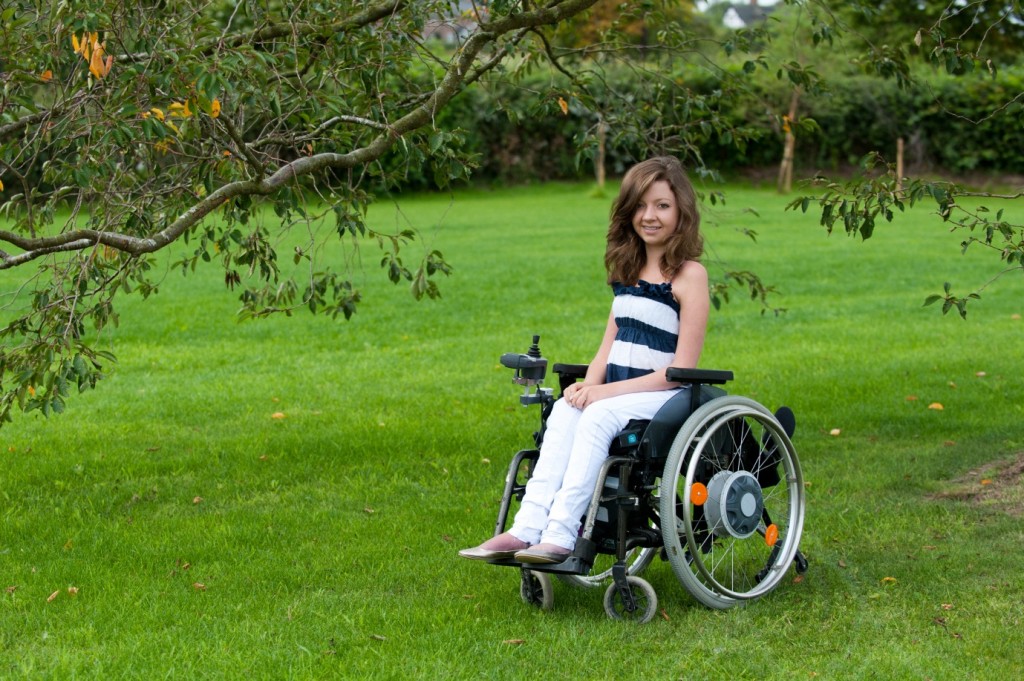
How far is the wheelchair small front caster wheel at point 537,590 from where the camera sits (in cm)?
427

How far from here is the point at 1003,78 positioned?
104 ft

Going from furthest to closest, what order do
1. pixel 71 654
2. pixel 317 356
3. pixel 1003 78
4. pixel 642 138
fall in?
1. pixel 1003 78
2. pixel 317 356
3. pixel 642 138
4. pixel 71 654

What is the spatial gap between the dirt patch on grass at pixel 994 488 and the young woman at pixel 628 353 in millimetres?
2098

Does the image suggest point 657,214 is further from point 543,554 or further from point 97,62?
point 97,62

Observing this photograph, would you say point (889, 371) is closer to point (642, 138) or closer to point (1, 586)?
point (642, 138)

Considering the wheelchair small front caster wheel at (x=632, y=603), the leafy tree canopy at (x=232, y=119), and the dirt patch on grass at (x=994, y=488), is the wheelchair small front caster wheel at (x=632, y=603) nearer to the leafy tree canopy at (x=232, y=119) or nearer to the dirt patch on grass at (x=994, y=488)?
the leafy tree canopy at (x=232, y=119)

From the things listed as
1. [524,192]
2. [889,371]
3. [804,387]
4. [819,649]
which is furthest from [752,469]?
[524,192]

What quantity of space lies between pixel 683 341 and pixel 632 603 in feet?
2.93

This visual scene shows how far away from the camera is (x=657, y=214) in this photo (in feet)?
14.5

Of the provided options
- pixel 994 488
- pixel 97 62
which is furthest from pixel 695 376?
pixel 994 488

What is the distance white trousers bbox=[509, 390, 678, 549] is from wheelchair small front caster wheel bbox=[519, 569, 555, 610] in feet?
0.85

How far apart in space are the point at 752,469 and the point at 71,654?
2351 millimetres

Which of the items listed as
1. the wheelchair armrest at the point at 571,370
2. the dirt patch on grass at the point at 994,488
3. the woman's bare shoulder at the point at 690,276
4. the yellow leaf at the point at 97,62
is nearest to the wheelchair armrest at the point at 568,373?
the wheelchair armrest at the point at 571,370

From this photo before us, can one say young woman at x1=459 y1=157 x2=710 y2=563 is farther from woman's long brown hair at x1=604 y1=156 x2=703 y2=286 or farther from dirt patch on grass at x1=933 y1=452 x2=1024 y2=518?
dirt patch on grass at x1=933 y1=452 x2=1024 y2=518
